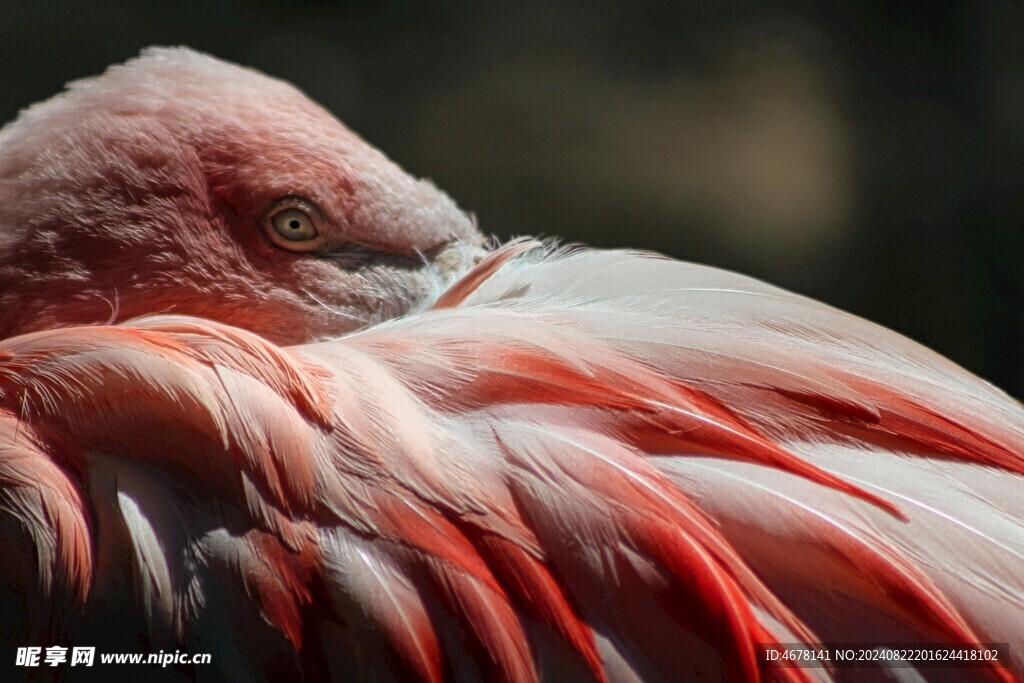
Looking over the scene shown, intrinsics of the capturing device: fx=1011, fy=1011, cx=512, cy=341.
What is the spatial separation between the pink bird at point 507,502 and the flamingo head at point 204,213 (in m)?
0.20

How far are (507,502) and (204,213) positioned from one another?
1.35 feet

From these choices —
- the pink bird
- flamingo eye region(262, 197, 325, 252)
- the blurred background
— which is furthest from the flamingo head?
the blurred background

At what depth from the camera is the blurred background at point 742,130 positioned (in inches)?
54.9

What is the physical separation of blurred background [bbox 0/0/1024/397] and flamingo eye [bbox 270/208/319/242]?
0.60 metres

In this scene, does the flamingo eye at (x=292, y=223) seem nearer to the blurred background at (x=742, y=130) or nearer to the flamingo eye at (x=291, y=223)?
the flamingo eye at (x=291, y=223)

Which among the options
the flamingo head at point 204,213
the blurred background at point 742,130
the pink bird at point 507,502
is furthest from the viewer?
the blurred background at point 742,130

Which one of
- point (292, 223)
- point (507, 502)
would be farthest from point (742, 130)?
point (507, 502)

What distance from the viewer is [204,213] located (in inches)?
31.7

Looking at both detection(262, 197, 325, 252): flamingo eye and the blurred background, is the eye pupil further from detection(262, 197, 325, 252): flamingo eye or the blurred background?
the blurred background

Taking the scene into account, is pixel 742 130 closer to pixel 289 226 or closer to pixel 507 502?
pixel 289 226

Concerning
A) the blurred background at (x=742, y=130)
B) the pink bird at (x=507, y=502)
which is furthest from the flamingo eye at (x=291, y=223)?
the blurred background at (x=742, y=130)

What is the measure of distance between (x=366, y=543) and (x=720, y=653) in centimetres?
19

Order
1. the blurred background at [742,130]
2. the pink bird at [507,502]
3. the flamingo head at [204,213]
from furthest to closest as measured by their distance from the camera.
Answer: the blurred background at [742,130], the flamingo head at [204,213], the pink bird at [507,502]

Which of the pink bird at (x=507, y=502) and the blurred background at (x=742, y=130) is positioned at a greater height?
the blurred background at (x=742, y=130)
